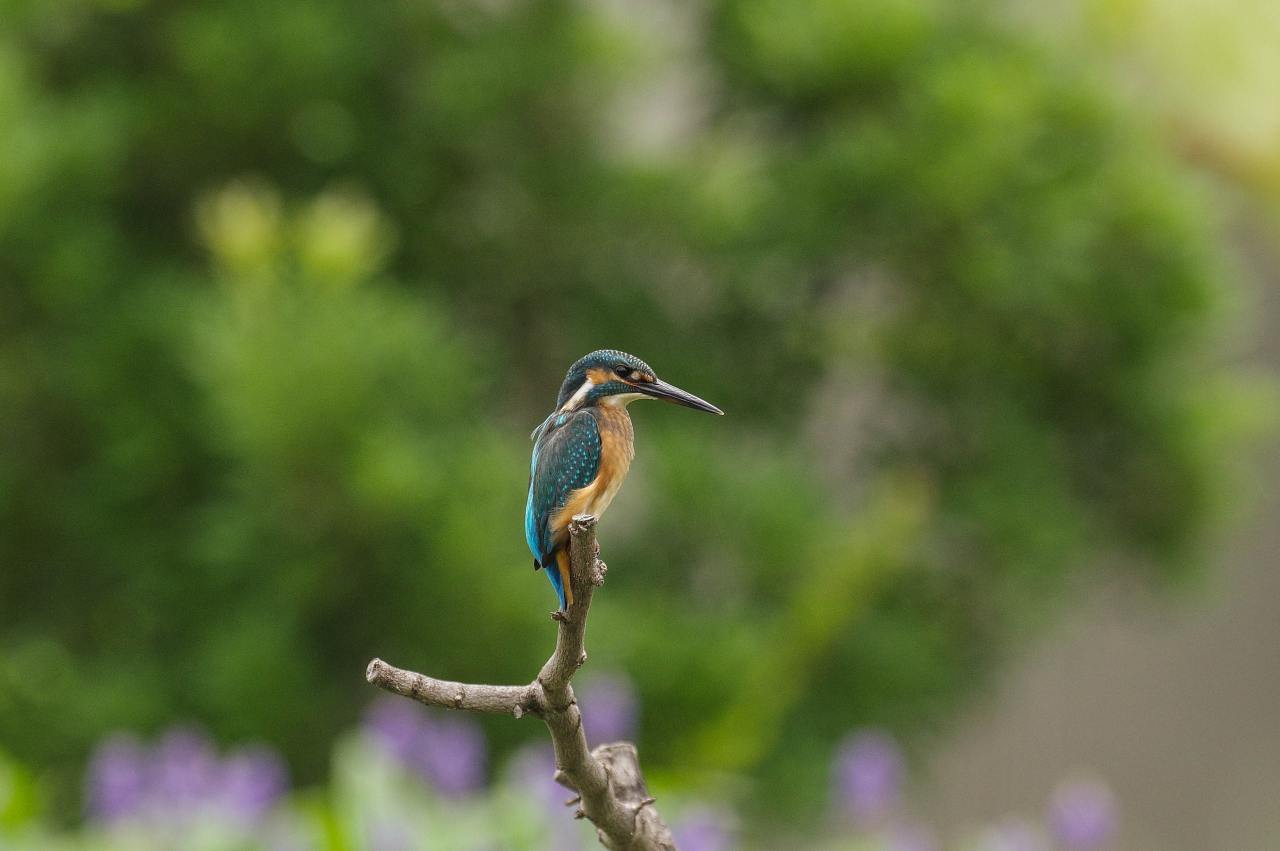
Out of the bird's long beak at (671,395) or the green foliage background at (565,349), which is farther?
the green foliage background at (565,349)

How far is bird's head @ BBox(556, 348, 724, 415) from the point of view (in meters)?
0.68

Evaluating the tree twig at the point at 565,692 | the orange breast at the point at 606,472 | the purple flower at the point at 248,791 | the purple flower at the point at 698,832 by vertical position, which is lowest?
the tree twig at the point at 565,692

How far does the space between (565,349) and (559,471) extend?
323cm

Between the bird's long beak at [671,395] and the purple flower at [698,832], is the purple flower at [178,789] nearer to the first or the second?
the purple flower at [698,832]

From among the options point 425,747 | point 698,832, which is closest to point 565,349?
point 425,747

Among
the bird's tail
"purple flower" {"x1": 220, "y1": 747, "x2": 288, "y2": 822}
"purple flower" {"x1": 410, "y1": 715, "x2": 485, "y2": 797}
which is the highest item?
"purple flower" {"x1": 410, "y1": 715, "x2": 485, "y2": 797}

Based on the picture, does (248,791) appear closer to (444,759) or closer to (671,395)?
(444,759)

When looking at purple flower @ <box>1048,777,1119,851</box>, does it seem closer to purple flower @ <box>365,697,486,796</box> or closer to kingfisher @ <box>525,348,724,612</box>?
purple flower @ <box>365,697,486,796</box>

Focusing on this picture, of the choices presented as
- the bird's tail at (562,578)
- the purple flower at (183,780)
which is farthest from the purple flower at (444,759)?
the bird's tail at (562,578)

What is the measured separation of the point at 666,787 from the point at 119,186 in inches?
84.6

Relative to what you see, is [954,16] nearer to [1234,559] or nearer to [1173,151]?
[1173,151]

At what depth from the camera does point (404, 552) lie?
312 cm

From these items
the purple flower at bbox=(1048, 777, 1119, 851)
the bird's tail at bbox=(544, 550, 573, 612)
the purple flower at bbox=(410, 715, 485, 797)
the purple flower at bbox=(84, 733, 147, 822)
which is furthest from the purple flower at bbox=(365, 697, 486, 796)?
the bird's tail at bbox=(544, 550, 573, 612)

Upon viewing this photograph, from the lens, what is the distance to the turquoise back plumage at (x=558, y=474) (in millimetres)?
688
